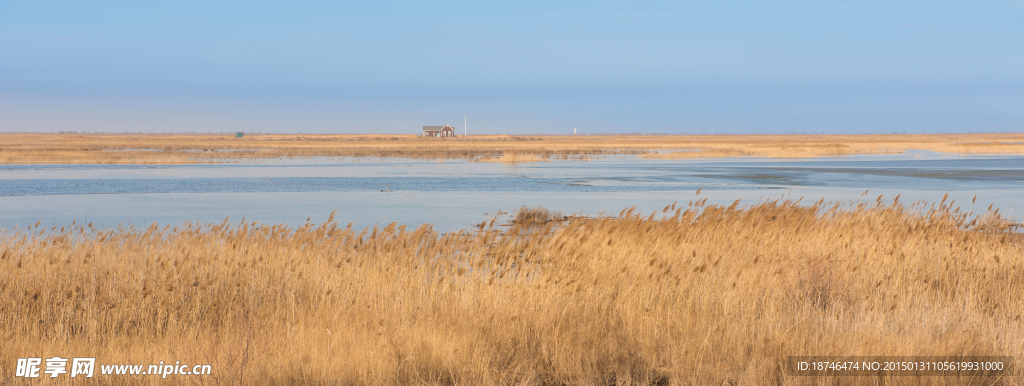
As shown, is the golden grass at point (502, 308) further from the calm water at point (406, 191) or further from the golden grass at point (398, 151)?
the golden grass at point (398, 151)

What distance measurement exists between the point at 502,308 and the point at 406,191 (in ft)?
73.1

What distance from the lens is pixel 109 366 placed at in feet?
18.6

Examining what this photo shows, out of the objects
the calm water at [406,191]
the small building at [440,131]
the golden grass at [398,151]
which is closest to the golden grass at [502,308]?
the calm water at [406,191]

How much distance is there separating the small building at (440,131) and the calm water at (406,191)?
11732 cm

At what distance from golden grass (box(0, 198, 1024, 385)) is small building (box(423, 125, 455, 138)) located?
150329 millimetres

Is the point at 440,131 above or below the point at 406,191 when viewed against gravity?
above

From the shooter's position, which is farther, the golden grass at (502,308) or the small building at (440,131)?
the small building at (440,131)

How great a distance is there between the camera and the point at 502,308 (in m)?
7.07

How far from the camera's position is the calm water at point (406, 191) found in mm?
20391

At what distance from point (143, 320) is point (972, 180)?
38.5 meters

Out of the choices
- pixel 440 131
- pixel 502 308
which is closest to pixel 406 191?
pixel 502 308

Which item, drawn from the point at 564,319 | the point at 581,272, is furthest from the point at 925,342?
the point at 581,272

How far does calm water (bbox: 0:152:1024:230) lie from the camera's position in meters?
20.4

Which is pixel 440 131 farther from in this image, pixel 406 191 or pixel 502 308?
pixel 502 308
